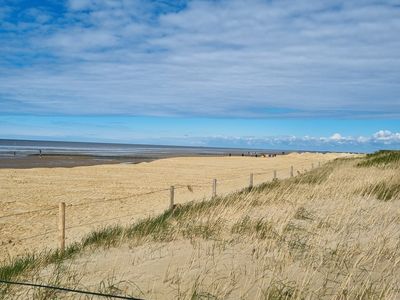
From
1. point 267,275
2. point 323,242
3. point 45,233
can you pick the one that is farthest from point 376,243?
point 45,233

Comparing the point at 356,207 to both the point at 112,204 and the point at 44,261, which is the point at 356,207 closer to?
the point at 44,261

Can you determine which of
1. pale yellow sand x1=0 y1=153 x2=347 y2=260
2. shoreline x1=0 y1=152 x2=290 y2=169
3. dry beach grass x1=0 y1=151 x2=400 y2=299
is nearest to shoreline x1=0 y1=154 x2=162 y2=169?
shoreline x1=0 y1=152 x2=290 y2=169

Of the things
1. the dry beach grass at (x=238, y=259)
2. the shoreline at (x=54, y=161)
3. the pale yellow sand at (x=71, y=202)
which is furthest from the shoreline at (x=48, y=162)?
the dry beach grass at (x=238, y=259)

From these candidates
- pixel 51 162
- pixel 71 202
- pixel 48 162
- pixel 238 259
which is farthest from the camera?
pixel 51 162

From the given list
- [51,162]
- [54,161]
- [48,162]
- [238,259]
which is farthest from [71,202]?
[54,161]

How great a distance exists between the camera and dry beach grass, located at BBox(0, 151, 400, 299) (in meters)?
5.19

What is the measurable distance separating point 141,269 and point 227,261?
1193 millimetres

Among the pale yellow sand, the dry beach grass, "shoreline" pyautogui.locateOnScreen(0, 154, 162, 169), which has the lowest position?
the pale yellow sand

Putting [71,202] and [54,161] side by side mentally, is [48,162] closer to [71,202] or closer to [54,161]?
[54,161]

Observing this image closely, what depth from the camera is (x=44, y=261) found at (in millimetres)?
6773

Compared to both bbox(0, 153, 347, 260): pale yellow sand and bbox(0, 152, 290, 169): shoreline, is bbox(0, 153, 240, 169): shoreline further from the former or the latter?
bbox(0, 153, 347, 260): pale yellow sand

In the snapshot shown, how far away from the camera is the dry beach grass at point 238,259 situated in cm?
519

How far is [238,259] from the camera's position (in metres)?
6.32

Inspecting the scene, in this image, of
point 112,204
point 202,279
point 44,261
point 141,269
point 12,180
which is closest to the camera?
point 202,279
